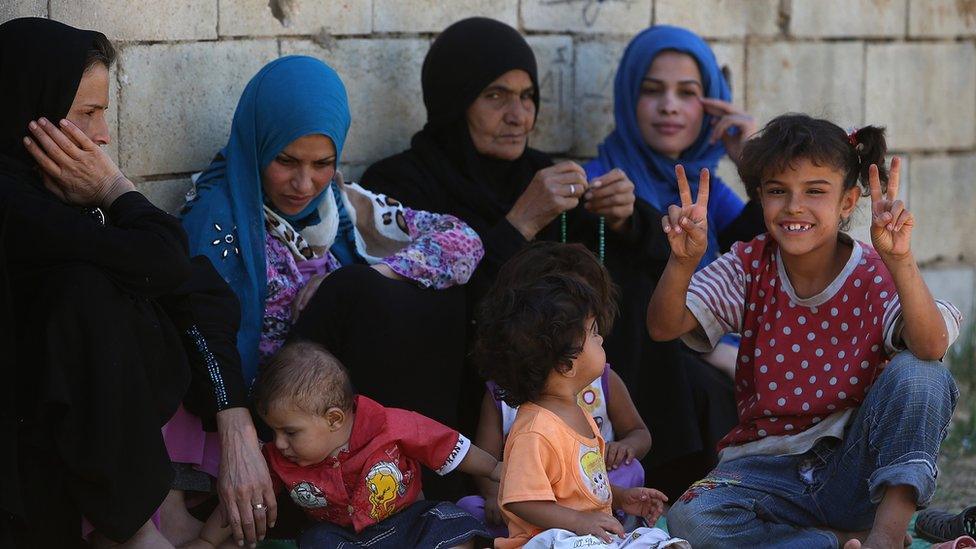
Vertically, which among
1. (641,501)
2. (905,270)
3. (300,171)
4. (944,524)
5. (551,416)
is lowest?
(944,524)

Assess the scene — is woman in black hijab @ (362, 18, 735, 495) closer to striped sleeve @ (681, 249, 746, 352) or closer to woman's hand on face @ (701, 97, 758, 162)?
striped sleeve @ (681, 249, 746, 352)

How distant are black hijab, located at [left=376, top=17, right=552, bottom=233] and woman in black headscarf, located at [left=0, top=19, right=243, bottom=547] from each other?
4.93ft

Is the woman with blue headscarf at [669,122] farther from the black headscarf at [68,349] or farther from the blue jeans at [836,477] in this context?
the black headscarf at [68,349]

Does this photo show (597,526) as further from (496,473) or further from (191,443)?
(191,443)

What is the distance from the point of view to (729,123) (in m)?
5.41

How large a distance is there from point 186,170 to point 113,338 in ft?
4.72

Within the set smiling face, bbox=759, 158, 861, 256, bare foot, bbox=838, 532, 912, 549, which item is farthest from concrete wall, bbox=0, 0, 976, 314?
bare foot, bbox=838, 532, 912, 549

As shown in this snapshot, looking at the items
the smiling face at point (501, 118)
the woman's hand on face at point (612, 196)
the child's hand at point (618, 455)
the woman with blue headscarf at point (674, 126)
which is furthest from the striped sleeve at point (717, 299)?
the woman with blue headscarf at point (674, 126)

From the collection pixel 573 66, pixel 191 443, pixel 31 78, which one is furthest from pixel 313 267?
pixel 573 66

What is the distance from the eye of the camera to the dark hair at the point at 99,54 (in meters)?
3.41

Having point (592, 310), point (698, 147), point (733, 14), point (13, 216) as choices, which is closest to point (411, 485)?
point (592, 310)

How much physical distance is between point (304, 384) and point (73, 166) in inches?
30.6

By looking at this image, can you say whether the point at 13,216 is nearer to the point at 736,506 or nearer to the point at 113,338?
the point at 113,338

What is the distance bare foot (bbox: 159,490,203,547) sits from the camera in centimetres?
355
